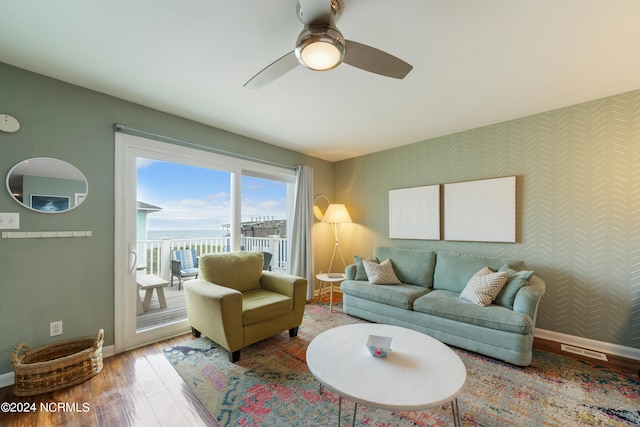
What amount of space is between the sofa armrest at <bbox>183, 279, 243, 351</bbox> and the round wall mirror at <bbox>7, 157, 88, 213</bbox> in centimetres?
130

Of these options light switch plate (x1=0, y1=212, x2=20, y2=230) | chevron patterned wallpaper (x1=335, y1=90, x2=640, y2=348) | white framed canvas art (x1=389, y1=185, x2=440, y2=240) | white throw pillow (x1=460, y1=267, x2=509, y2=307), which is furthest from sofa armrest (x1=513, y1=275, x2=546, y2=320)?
light switch plate (x1=0, y1=212, x2=20, y2=230)

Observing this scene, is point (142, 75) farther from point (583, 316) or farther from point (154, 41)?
point (583, 316)

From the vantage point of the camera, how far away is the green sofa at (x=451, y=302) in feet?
7.13

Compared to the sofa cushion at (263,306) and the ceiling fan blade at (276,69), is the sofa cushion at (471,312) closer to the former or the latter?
the sofa cushion at (263,306)

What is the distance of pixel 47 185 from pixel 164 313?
182cm

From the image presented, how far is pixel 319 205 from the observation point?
15.0 feet

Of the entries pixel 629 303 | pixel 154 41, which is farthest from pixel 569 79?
pixel 154 41

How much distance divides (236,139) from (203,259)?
1625mm

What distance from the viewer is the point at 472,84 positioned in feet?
7.23

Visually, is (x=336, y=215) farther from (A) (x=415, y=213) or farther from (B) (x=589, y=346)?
(B) (x=589, y=346)

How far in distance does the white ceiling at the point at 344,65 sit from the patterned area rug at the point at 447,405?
2.44 m

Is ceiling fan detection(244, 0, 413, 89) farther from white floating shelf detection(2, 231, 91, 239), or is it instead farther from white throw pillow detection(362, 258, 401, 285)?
white throw pillow detection(362, 258, 401, 285)

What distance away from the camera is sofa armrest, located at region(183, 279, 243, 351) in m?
2.15

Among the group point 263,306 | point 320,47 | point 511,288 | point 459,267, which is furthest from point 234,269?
point 511,288
